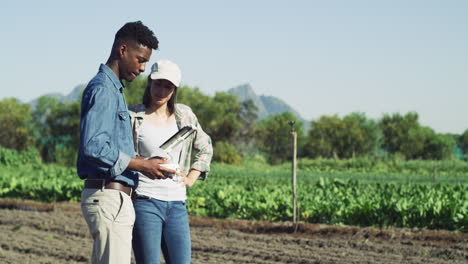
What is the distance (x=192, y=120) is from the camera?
3.45 m

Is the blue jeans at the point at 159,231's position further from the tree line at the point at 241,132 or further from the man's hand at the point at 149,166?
the tree line at the point at 241,132

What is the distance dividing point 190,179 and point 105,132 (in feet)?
3.13

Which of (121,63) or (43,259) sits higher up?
(121,63)

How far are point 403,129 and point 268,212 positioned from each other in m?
64.5

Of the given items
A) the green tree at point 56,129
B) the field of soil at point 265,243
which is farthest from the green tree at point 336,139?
the field of soil at point 265,243

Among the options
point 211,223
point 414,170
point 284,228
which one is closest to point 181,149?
point 284,228

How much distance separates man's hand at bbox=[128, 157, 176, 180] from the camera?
2670 millimetres

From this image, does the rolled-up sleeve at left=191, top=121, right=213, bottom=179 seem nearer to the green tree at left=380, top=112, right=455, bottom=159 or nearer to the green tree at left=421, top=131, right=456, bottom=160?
the green tree at left=380, top=112, right=455, bottom=159

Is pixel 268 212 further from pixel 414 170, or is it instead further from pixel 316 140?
pixel 316 140

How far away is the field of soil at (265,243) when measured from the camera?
24.9ft

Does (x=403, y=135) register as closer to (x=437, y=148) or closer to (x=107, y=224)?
(x=437, y=148)

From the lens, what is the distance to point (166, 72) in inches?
127

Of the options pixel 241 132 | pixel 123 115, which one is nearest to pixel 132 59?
pixel 123 115

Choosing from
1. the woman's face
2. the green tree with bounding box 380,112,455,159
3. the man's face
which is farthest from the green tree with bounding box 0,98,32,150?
the man's face
